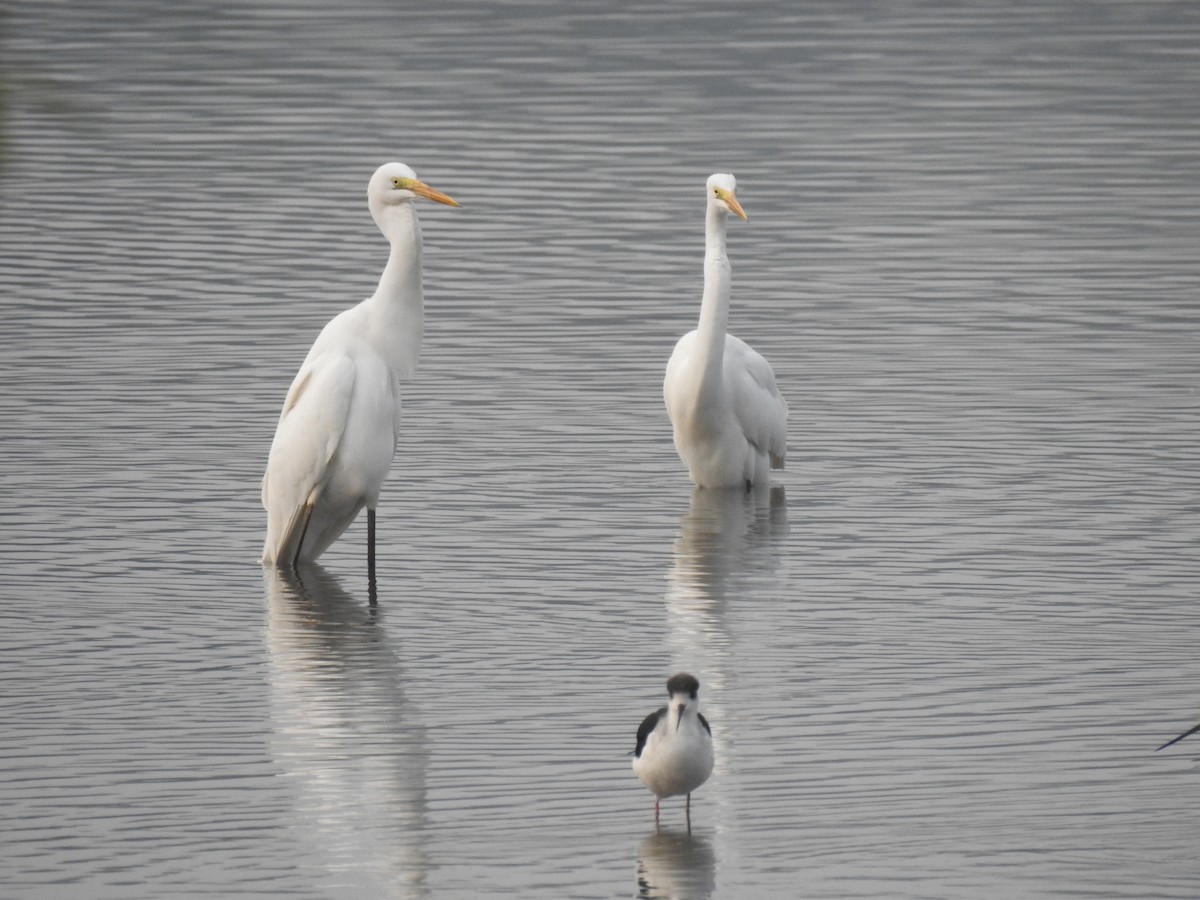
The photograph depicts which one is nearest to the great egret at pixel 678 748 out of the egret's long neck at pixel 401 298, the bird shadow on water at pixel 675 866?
the bird shadow on water at pixel 675 866

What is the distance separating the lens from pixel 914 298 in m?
16.3

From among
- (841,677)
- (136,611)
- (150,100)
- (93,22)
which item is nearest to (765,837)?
(841,677)

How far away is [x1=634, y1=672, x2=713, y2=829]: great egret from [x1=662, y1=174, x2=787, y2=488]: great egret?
530 centimetres

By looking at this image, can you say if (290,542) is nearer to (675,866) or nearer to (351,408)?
(351,408)

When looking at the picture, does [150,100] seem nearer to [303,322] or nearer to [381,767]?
[303,322]

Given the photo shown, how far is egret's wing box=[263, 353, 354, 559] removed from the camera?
9992 millimetres

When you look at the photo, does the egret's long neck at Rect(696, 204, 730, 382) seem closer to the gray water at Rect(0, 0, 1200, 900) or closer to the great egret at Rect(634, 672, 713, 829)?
the gray water at Rect(0, 0, 1200, 900)

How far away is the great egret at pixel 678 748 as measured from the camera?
6.56 meters

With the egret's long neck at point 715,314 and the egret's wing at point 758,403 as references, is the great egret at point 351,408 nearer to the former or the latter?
the egret's long neck at point 715,314

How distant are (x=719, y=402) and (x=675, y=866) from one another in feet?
18.6

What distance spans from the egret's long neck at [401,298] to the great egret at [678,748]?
3.89 metres

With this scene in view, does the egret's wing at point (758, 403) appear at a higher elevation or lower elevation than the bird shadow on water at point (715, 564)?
higher

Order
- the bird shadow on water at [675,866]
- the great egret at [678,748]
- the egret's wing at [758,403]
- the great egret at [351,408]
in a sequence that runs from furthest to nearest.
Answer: the egret's wing at [758,403] → the great egret at [351,408] → the great egret at [678,748] → the bird shadow on water at [675,866]

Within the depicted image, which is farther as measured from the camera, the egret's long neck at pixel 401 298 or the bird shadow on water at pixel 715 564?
the egret's long neck at pixel 401 298
